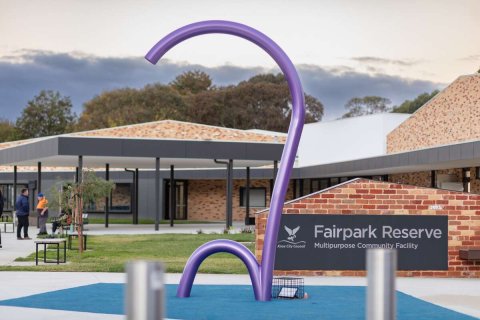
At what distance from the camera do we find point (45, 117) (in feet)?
353

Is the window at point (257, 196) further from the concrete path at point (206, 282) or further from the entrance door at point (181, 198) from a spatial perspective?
the concrete path at point (206, 282)

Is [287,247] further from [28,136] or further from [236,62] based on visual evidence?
[236,62]

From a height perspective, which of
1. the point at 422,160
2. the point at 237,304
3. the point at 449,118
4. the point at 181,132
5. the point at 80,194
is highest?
the point at 181,132

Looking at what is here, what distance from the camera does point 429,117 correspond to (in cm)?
4041

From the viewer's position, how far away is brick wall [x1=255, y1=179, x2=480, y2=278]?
1839cm

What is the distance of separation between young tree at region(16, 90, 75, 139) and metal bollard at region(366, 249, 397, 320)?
101234 millimetres

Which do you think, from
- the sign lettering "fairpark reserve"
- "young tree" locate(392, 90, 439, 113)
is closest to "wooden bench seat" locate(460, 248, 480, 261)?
the sign lettering "fairpark reserve"

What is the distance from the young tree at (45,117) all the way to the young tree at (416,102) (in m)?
36.8

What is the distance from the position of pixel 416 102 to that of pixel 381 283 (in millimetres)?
95191

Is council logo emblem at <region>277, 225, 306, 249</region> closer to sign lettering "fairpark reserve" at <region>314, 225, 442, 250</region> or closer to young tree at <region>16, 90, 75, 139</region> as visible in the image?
sign lettering "fairpark reserve" at <region>314, 225, 442, 250</region>

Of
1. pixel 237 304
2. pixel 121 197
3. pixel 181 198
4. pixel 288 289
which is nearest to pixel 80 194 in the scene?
pixel 288 289

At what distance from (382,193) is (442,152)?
13.4m

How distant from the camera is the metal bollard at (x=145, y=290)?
4344 mm

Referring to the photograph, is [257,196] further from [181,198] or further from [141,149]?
[141,149]
